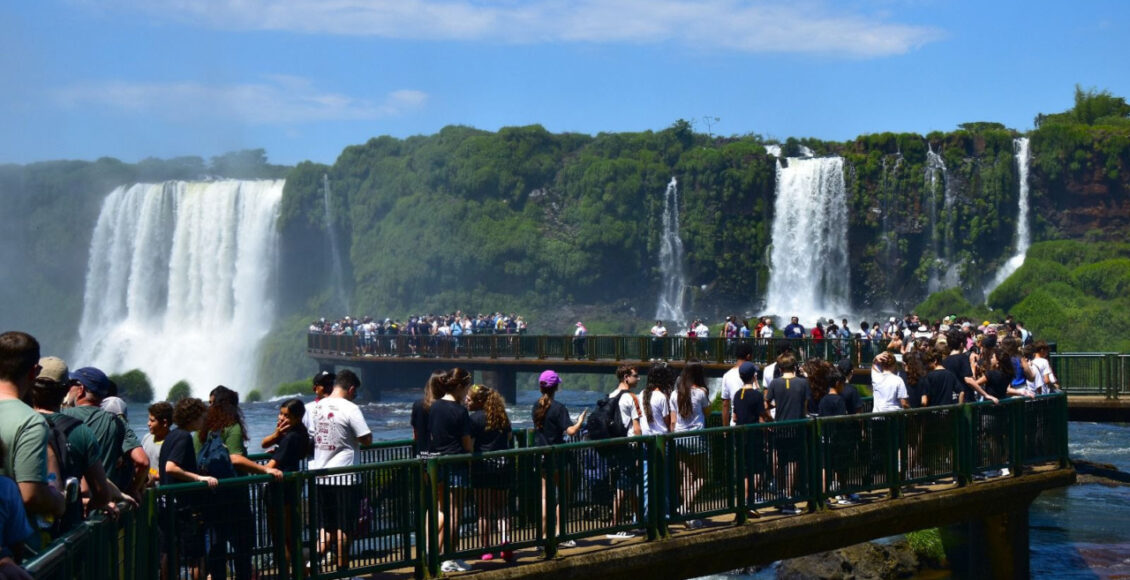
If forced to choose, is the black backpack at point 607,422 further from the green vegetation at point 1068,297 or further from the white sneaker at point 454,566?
the green vegetation at point 1068,297

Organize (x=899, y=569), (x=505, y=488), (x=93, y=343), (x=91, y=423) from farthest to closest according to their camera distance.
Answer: (x=93, y=343) → (x=899, y=569) → (x=505, y=488) → (x=91, y=423)

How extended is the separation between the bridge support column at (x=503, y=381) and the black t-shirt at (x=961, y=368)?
32659mm

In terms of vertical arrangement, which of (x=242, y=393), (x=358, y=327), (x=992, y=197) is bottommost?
(x=242, y=393)

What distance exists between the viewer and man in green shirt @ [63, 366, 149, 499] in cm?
691

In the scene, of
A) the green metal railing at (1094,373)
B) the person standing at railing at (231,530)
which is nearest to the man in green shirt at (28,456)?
the person standing at railing at (231,530)

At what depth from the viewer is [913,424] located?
13086 mm

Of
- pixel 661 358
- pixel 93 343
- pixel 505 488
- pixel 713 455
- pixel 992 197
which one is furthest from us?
pixel 93 343

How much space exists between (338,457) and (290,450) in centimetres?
37

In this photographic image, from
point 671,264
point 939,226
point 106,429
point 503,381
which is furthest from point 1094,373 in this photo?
point 671,264

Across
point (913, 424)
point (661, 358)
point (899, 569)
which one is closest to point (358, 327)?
point (661, 358)

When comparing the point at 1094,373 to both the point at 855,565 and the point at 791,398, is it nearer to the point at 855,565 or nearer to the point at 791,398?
the point at 855,565

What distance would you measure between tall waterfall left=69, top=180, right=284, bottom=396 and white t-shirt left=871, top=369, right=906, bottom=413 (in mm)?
73182

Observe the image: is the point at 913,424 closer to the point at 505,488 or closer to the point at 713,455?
the point at 713,455

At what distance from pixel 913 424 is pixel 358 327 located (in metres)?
44.5
